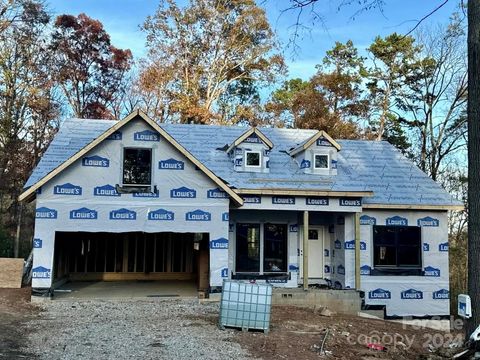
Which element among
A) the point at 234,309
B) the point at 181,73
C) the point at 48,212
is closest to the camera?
the point at 234,309

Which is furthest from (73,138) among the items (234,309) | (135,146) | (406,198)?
(406,198)

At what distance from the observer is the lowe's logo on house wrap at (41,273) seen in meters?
13.2

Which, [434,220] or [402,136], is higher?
[402,136]

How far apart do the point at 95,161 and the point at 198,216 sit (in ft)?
11.1

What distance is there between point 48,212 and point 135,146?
10.00ft

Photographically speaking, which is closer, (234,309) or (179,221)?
(234,309)

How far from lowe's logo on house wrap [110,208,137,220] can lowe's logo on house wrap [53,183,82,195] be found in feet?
3.65

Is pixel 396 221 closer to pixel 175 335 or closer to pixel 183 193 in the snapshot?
pixel 183 193

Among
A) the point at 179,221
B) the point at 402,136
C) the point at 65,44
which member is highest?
the point at 65,44

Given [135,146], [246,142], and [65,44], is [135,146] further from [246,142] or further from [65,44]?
[65,44]

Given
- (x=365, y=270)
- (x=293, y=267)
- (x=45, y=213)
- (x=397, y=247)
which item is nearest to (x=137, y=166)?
(x=45, y=213)

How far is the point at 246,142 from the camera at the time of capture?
53.7ft

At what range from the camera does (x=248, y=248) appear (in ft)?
54.4

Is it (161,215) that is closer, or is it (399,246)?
(161,215)
